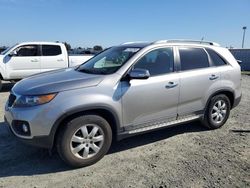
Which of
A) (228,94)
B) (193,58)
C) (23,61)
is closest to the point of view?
(193,58)

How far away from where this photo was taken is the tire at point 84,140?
157 inches

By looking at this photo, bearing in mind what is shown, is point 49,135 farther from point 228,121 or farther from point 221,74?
point 228,121

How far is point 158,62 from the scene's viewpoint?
4938mm

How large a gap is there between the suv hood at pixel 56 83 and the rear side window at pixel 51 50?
289 inches

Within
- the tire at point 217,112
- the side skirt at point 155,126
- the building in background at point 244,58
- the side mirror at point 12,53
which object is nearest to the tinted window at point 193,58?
the tire at point 217,112

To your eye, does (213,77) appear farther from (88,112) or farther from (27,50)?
(27,50)

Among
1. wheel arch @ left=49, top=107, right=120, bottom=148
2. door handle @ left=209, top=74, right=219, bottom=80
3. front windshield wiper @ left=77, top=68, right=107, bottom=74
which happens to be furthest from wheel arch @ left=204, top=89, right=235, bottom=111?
front windshield wiper @ left=77, top=68, right=107, bottom=74

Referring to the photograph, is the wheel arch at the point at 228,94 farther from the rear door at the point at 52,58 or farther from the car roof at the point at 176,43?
the rear door at the point at 52,58

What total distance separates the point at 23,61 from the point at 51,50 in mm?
1245

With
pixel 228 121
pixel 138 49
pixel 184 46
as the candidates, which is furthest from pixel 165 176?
pixel 228 121

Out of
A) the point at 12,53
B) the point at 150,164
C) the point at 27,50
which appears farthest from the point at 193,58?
the point at 12,53

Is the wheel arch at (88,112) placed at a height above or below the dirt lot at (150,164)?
above

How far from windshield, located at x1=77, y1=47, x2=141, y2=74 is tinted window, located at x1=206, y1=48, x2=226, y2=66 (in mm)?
1747

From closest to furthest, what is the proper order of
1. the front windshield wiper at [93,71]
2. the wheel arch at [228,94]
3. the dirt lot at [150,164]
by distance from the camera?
the dirt lot at [150,164], the front windshield wiper at [93,71], the wheel arch at [228,94]
